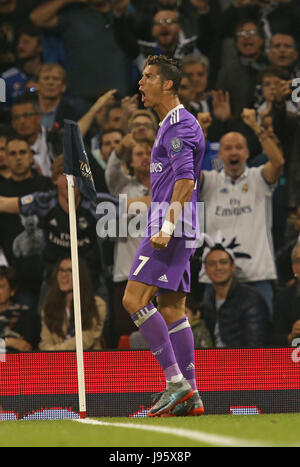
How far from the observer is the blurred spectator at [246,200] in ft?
24.3

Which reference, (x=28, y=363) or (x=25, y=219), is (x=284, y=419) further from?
(x=25, y=219)

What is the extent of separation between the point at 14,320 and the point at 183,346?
337 centimetres

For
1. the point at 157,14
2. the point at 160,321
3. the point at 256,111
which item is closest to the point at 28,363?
the point at 160,321

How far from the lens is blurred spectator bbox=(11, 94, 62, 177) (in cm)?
791

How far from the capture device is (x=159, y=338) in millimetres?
4352

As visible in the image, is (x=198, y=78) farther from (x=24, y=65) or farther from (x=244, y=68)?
(x=24, y=65)

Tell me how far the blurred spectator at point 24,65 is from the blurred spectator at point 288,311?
329cm

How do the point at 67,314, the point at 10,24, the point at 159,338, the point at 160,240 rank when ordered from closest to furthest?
the point at 160,240, the point at 159,338, the point at 67,314, the point at 10,24

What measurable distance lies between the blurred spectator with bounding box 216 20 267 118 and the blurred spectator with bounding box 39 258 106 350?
2.26 metres

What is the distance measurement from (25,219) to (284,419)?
4.08 meters

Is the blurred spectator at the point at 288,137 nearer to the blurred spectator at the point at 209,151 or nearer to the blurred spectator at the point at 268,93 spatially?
the blurred spectator at the point at 268,93

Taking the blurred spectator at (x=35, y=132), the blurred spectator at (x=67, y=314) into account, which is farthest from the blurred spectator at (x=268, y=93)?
the blurred spectator at (x=67, y=314)

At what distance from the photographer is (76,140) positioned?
4.48 meters

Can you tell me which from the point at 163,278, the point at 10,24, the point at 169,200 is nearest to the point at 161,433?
the point at 163,278
